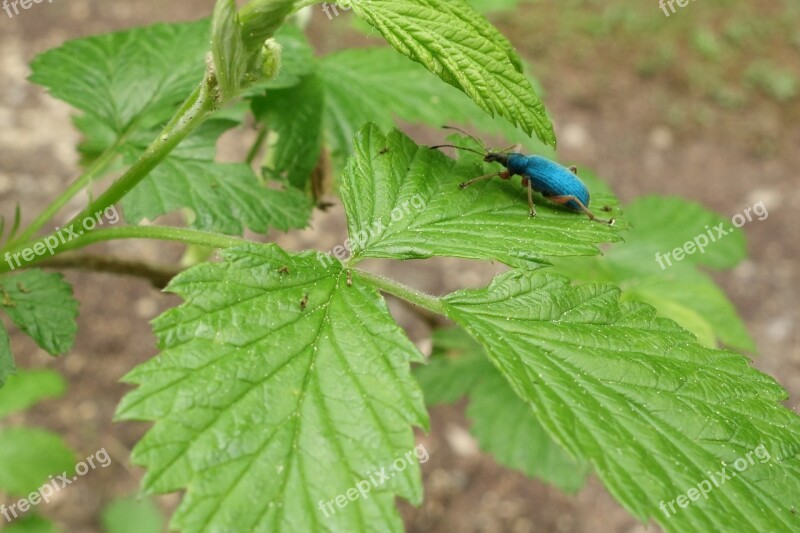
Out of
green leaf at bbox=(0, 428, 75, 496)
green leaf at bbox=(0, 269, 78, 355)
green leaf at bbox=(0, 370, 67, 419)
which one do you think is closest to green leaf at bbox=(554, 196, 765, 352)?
green leaf at bbox=(0, 269, 78, 355)

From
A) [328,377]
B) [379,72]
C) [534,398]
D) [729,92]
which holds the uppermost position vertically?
[729,92]

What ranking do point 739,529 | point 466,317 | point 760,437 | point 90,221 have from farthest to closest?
1. point 90,221
2. point 466,317
3. point 760,437
4. point 739,529

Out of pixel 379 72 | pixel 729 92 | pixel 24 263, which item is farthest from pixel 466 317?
pixel 729 92

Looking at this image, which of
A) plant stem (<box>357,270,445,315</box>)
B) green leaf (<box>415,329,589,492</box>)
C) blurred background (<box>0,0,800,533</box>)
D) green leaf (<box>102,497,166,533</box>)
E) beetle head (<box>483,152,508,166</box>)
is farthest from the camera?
blurred background (<box>0,0,800,533</box>)

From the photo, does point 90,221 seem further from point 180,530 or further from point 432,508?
point 432,508

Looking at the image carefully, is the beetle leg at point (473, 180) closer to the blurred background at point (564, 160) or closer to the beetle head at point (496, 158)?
the beetle head at point (496, 158)

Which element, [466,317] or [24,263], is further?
[24,263]

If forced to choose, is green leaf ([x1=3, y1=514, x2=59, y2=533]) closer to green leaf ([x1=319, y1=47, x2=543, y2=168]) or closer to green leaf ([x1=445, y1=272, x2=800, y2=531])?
green leaf ([x1=319, y1=47, x2=543, y2=168])
